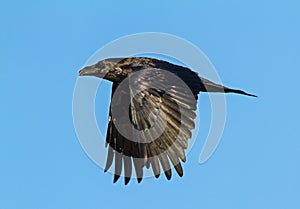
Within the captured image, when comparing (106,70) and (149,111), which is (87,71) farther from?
(149,111)

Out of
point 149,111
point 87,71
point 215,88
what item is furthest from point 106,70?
point 149,111

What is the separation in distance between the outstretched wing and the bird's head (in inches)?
39.7

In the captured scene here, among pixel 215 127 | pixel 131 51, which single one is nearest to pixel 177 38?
pixel 131 51

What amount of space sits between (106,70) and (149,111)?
11.2ft

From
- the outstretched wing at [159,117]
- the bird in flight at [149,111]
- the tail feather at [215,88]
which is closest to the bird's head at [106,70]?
the bird in flight at [149,111]

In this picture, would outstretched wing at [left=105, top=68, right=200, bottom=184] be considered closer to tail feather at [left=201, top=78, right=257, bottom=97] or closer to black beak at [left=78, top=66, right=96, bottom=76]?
tail feather at [left=201, top=78, right=257, bottom=97]

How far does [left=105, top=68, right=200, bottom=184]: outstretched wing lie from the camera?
1566cm

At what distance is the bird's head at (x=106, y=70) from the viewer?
18.5 meters

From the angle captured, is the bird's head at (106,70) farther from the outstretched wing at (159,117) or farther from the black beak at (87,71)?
the outstretched wing at (159,117)

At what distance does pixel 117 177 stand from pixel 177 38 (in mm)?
3488

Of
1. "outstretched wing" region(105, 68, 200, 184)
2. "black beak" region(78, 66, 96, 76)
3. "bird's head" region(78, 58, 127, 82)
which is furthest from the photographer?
"black beak" region(78, 66, 96, 76)

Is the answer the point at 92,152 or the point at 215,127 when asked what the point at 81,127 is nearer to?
the point at 92,152

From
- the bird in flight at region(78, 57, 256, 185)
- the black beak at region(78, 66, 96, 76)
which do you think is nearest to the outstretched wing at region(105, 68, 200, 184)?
the bird in flight at region(78, 57, 256, 185)

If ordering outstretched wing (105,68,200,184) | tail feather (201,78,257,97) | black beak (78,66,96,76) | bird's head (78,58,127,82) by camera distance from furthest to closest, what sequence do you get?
black beak (78,66,96,76) → bird's head (78,58,127,82) → tail feather (201,78,257,97) → outstretched wing (105,68,200,184)
